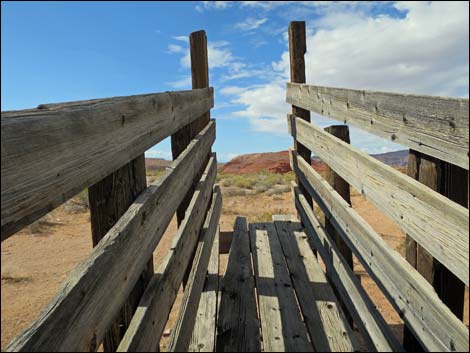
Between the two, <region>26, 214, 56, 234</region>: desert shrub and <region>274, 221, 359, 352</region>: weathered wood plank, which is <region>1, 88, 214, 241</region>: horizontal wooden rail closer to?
<region>274, 221, 359, 352</region>: weathered wood plank

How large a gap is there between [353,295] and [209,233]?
A: 1.60 metres

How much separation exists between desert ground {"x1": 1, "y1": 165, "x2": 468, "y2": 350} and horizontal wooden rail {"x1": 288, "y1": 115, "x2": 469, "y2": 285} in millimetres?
3262

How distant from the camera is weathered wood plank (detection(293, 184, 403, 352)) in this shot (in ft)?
8.42

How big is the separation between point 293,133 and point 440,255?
3922 mm

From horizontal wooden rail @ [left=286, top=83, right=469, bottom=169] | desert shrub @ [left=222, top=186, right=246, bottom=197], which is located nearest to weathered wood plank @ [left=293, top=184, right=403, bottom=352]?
horizontal wooden rail @ [left=286, top=83, right=469, bottom=169]

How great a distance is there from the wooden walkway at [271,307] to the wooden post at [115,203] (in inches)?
30.2

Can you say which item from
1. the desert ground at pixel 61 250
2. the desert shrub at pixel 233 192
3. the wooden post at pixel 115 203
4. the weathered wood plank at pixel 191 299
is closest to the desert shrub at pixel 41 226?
the desert ground at pixel 61 250

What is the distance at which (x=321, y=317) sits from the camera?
117 inches

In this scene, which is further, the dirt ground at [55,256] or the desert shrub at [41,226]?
the desert shrub at [41,226]

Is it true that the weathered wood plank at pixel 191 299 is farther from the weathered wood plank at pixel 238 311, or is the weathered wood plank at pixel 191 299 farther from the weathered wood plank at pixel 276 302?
the weathered wood plank at pixel 276 302

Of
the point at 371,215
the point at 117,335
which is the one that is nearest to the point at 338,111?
the point at 117,335

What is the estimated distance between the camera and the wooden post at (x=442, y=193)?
2.04m

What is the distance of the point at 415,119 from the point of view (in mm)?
1897

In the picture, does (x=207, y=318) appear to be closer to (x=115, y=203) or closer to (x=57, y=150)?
(x=115, y=203)
